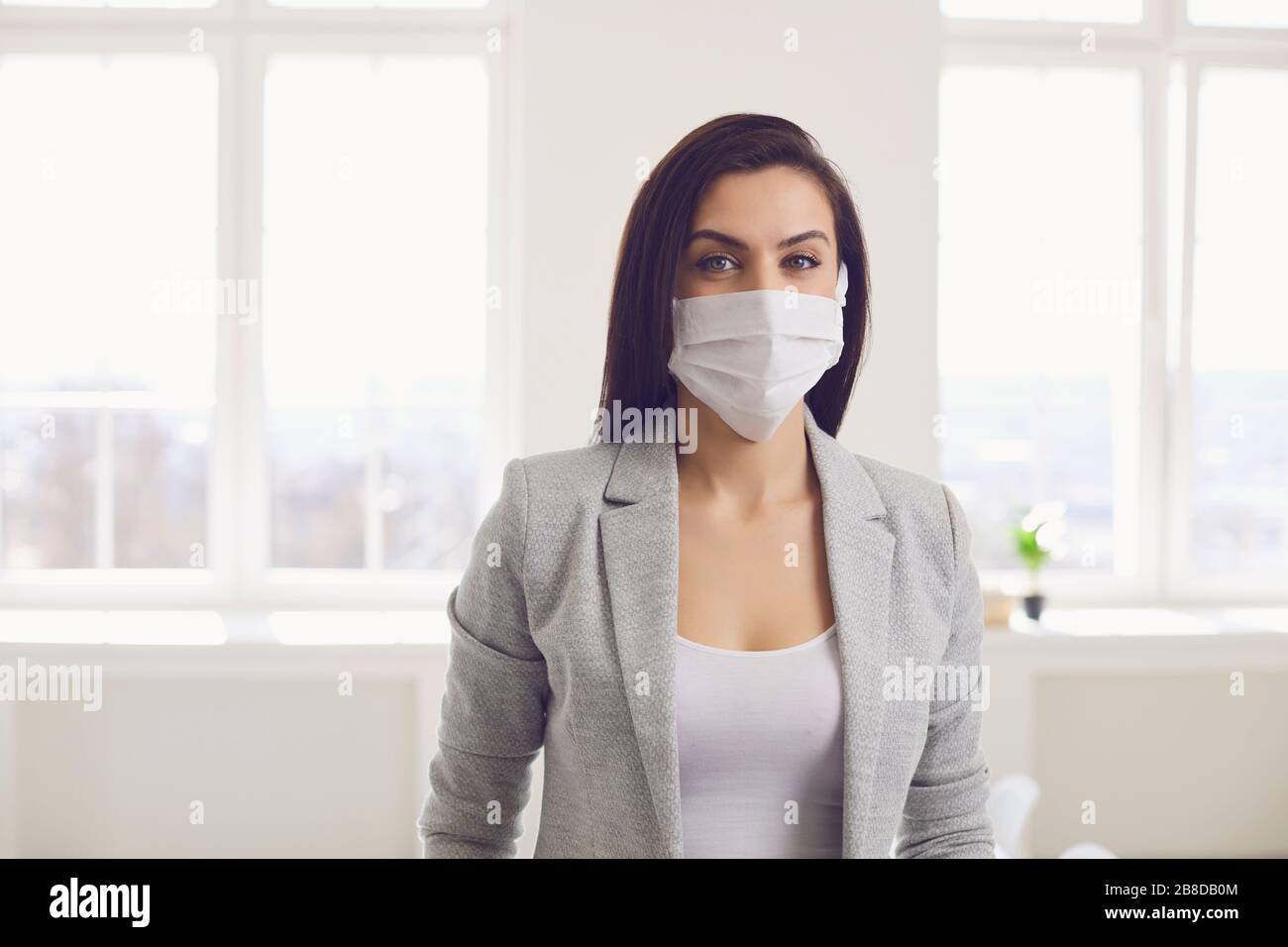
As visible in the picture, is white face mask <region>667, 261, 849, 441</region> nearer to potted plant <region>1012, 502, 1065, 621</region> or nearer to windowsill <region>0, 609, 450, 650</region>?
windowsill <region>0, 609, 450, 650</region>

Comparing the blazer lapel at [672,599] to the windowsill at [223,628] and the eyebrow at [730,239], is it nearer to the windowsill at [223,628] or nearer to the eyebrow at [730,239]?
the eyebrow at [730,239]

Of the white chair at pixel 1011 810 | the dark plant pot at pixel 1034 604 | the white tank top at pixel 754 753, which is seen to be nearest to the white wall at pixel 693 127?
the dark plant pot at pixel 1034 604

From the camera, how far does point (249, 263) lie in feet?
8.60

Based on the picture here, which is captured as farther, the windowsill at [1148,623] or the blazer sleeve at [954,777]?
the windowsill at [1148,623]

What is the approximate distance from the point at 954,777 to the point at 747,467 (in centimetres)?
30

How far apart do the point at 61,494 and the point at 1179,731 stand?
10.5ft

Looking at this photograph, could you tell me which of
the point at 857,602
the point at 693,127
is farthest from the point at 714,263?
the point at 693,127

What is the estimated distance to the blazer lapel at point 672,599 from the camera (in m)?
0.66

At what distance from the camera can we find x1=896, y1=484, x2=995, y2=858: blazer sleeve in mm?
759

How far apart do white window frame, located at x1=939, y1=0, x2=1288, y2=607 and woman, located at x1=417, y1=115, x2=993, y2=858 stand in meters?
2.09

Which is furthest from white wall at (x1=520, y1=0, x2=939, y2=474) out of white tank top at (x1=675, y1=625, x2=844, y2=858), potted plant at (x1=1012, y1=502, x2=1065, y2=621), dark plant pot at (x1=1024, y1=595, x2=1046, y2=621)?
white tank top at (x1=675, y1=625, x2=844, y2=858)

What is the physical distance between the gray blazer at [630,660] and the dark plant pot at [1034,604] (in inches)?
74.0

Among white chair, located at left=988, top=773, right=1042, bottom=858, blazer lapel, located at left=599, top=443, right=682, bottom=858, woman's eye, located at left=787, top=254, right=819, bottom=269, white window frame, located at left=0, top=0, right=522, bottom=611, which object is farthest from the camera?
white window frame, located at left=0, top=0, right=522, bottom=611
